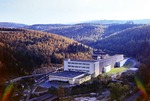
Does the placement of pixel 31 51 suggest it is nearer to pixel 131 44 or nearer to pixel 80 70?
pixel 80 70

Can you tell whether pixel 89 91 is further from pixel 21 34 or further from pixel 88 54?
pixel 21 34

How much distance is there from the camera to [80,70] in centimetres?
1948

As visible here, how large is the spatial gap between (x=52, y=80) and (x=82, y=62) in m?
2.81

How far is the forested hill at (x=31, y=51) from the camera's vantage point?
19.6 metres

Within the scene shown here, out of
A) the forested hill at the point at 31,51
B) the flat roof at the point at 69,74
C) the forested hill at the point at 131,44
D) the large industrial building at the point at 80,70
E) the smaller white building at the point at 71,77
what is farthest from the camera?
the forested hill at the point at 131,44

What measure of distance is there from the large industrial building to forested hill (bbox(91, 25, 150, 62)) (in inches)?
220

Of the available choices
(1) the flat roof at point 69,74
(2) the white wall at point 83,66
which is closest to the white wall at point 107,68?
(2) the white wall at point 83,66

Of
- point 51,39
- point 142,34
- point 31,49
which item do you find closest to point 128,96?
point 31,49

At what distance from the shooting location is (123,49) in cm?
3002

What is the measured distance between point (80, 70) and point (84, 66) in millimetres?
455

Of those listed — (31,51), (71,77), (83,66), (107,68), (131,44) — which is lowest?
(107,68)

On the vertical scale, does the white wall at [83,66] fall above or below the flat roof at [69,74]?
above

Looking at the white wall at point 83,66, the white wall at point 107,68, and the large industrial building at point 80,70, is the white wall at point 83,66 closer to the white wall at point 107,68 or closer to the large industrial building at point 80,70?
the large industrial building at point 80,70

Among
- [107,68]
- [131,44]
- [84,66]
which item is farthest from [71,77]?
[131,44]
